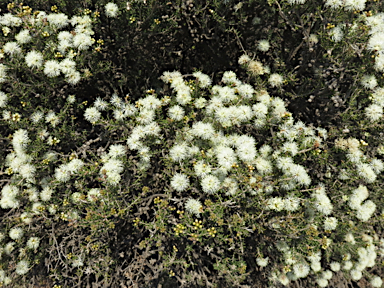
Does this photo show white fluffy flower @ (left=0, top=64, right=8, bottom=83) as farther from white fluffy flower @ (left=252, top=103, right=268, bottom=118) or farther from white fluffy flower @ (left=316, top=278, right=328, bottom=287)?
white fluffy flower @ (left=316, top=278, right=328, bottom=287)

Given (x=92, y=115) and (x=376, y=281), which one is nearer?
(x=92, y=115)

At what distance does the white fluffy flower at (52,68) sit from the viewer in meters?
2.78

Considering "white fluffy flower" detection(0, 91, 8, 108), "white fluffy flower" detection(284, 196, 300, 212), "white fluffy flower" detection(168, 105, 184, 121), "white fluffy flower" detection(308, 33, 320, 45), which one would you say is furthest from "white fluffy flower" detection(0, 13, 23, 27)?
"white fluffy flower" detection(284, 196, 300, 212)

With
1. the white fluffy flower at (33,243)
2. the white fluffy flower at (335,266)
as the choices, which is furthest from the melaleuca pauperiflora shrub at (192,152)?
the white fluffy flower at (335,266)

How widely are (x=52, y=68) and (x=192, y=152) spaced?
79.8 inches

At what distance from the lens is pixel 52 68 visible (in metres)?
2.78

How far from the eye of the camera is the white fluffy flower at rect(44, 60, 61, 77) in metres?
2.78

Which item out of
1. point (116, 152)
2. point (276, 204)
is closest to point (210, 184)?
point (276, 204)

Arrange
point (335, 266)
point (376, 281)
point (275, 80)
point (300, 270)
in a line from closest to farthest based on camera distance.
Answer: point (275, 80)
point (300, 270)
point (335, 266)
point (376, 281)

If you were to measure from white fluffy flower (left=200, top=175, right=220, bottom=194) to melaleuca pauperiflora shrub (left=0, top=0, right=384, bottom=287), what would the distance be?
0.04ft

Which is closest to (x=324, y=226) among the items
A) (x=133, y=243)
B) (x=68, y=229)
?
(x=133, y=243)

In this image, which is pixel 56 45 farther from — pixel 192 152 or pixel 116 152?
pixel 192 152

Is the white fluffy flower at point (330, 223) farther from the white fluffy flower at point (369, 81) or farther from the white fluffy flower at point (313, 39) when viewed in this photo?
the white fluffy flower at point (313, 39)

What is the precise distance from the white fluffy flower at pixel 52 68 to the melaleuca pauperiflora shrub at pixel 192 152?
0.8 inches
